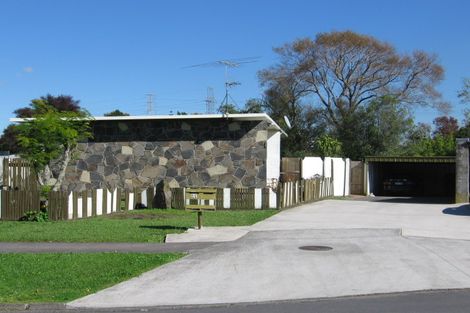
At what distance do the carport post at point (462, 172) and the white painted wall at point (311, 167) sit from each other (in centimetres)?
694

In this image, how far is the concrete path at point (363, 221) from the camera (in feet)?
48.5

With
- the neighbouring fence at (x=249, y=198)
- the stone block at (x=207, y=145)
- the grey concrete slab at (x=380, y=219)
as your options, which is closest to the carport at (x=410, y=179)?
the grey concrete slab at (x=380, y=219)

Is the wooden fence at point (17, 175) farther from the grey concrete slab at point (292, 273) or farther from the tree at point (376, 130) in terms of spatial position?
the tree at point (376, 130)

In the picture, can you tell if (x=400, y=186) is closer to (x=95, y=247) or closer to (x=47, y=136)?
(x=47, y=136)

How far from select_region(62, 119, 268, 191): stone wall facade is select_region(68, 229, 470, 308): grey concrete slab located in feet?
32.7

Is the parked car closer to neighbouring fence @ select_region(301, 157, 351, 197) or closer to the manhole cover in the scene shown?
neighbouring fence @ select_region(301, 157, 351, 197)

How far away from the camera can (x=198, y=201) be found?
635 inches

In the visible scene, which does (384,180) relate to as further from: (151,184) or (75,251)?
(75,251)

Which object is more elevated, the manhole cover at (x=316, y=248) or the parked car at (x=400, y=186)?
the parked car at (x=400, y=186)

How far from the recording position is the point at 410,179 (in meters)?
37.2

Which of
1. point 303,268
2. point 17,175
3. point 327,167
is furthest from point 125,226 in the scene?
point 327,167

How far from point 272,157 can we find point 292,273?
51.3ft

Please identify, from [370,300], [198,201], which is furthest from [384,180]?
[370,300]

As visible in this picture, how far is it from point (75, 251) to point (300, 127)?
42327 mm
